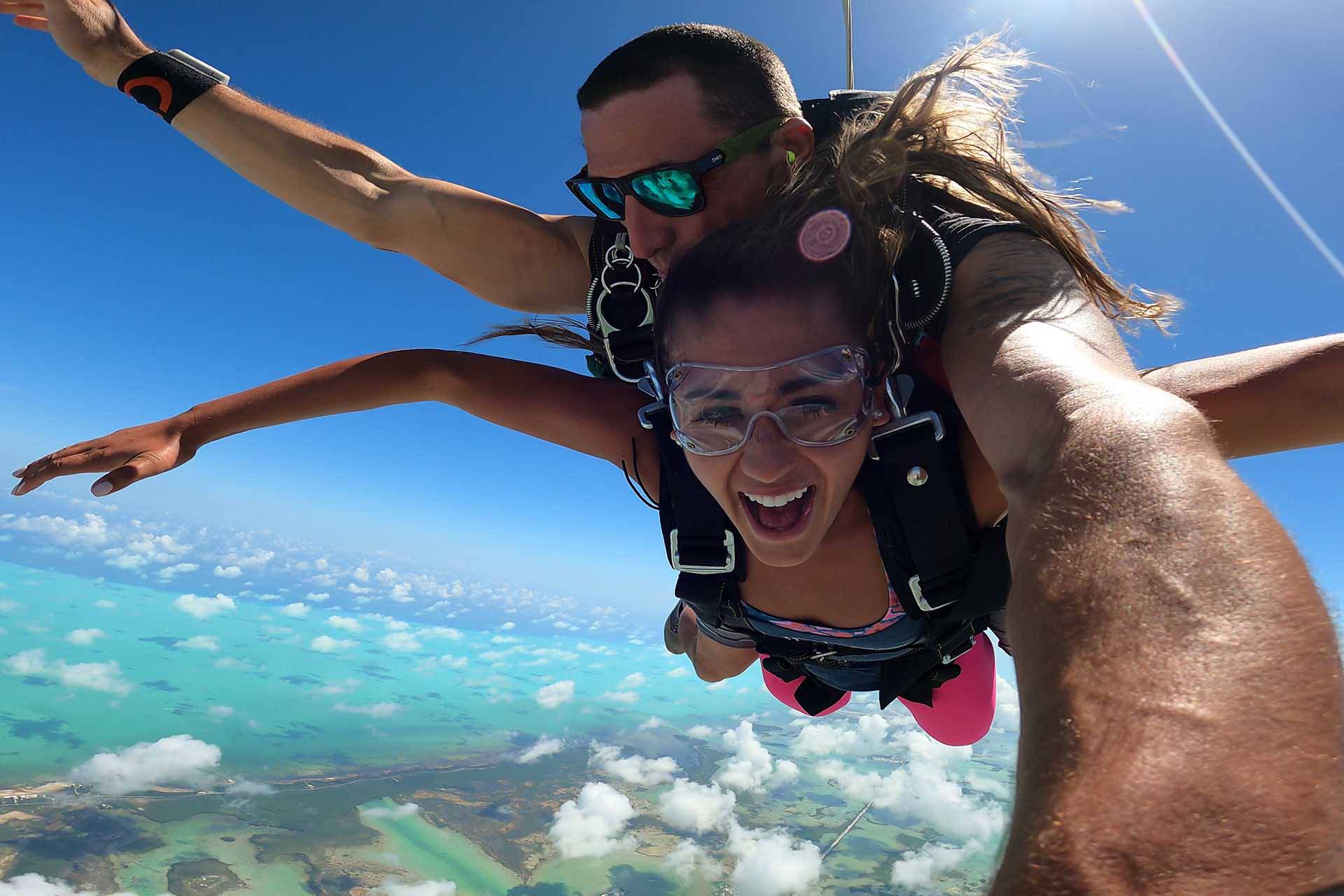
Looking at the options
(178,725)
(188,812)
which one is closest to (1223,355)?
(188,812)

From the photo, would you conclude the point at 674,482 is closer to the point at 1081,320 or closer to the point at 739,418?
the point at 739,418

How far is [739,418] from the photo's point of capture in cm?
194

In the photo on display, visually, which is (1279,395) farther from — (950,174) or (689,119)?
(689,119)

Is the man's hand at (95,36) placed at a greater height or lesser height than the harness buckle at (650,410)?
Answer: greater

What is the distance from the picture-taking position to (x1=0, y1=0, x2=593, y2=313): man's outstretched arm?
2889mm

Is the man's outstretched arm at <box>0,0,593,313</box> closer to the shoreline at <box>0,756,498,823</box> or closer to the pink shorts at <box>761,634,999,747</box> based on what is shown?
the pink shorts at <box>761,634,999,747</box>

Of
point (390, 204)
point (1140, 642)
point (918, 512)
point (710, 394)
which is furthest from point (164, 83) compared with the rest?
point (1140, 642)

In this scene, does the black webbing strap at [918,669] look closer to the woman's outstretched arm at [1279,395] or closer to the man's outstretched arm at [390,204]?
the woman's outstretched arm at [1279,395]

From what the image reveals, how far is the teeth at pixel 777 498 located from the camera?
76.4 inches

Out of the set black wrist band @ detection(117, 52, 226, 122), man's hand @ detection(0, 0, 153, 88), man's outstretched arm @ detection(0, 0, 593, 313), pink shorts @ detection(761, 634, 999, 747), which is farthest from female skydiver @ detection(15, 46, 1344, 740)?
man's hand @ detection(0, 0, 153, 88)

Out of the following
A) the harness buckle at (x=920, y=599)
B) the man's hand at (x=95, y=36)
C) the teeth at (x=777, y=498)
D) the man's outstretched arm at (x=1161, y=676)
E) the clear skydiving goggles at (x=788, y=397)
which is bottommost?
the man's outstretched arm at (x=1161, y=676)

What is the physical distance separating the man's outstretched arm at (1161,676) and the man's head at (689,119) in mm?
1503

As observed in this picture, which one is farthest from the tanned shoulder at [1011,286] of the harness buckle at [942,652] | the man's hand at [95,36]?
the man's hand at [95,36]

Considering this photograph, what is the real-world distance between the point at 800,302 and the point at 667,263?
54cm
